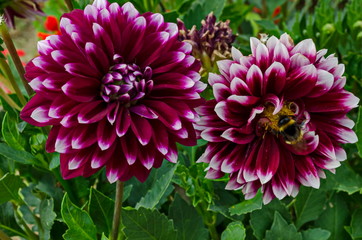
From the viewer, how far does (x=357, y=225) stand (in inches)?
31.4

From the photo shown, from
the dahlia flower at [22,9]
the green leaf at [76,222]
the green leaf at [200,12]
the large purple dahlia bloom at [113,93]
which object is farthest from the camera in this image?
the green leaf at [200,12]

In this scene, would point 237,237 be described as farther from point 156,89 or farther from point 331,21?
point 331,21

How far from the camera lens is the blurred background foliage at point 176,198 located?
2.16 feet

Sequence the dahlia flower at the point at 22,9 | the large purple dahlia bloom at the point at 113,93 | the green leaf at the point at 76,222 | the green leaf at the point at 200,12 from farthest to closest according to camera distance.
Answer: the green leaf at the point at 200,12 < the dahlia flower at the point at 22,9 < the green leaf at the point at 76,222 < the large purple dahlia bloom at the point at 113,93

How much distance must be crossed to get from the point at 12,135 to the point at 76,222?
0.50ft

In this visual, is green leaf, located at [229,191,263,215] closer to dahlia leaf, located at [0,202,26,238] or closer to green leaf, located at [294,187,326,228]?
green leaf, located at [294,187,326,228]

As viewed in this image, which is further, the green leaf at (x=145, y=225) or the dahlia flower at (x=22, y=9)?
the dahlia flower at (x=22, y=9)

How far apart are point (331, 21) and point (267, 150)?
1.67 feet

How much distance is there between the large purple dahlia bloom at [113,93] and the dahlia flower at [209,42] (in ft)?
0.43

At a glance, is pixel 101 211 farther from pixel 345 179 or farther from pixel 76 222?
pixel 345 179

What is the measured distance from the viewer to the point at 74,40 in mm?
502

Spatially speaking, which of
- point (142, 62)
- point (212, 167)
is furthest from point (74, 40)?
point (212, 167)

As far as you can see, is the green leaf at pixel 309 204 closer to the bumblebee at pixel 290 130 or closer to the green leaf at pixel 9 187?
the bumblebee at pixel 290 130

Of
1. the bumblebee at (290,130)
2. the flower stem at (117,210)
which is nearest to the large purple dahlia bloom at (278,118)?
the bumblebee at (290,130)
